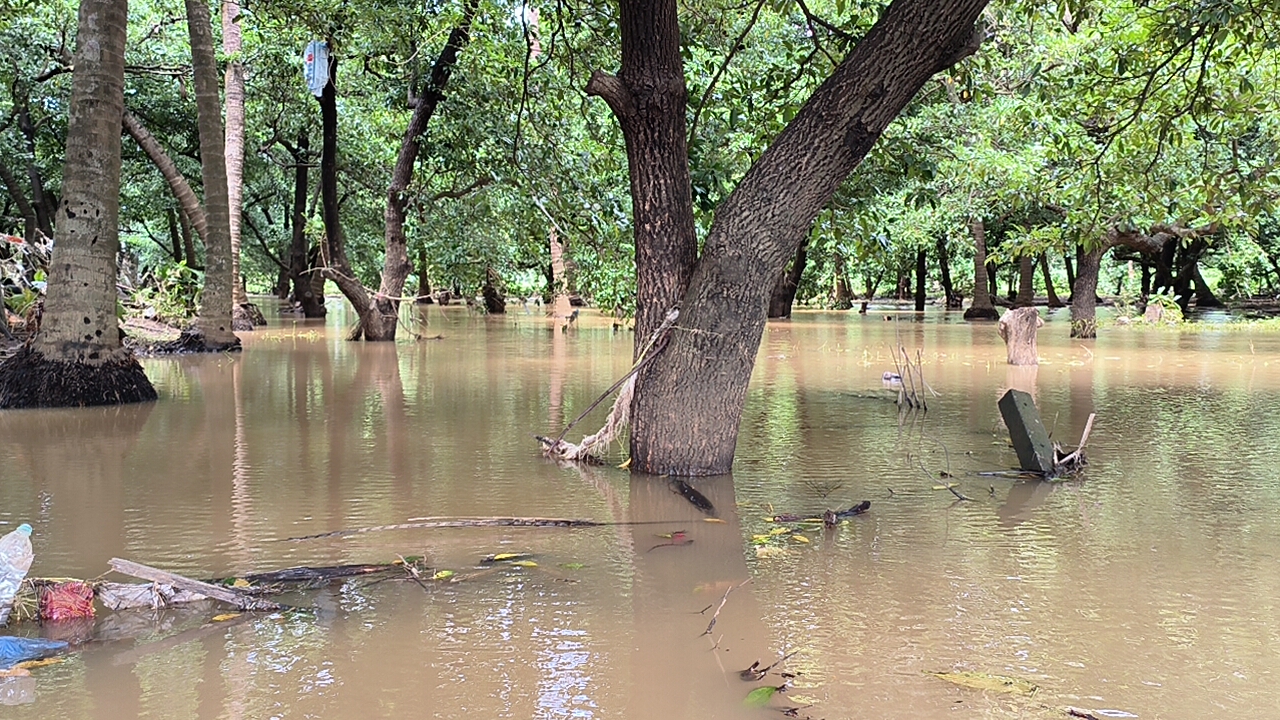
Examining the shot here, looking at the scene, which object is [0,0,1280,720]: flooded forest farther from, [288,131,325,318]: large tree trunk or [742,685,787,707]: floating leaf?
[288,131,325,318]: large tree trunk

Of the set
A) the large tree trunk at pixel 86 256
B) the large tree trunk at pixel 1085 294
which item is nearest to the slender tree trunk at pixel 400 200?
the large tree trunk at pixel 86 256

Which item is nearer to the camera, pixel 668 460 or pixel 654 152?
pixel 668 460

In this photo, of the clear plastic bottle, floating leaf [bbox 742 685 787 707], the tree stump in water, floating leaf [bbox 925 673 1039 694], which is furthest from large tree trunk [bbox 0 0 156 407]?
the tree stump in water

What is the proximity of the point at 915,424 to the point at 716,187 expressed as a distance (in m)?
3.03

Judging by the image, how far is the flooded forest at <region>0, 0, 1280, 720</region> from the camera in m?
3.20

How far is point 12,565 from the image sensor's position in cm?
Result: 354

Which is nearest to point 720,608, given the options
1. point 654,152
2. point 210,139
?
point 654,152

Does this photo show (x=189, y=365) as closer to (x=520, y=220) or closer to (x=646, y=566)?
(x=520, y=220)

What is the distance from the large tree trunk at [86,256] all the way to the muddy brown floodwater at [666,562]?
0.54 meters

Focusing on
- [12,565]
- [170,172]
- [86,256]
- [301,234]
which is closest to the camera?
[12,565]

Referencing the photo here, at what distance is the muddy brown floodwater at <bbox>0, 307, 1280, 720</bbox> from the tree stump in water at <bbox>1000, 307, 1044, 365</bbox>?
14.5 feet

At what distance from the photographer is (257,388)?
36.4 feet

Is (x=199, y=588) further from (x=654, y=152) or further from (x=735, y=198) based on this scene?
(x=654, y=152)

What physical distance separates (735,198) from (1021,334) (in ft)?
30.5
